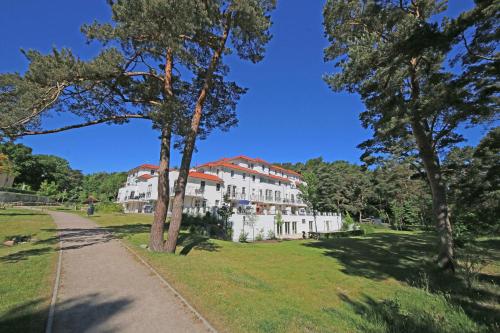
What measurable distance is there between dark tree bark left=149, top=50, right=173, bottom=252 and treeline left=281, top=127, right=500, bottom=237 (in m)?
12.5

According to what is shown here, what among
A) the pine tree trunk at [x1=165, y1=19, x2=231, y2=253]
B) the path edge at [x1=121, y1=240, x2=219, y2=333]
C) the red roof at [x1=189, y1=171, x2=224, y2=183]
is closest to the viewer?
the path edge at [x1=121, y1=240, x2=219, y2=333]

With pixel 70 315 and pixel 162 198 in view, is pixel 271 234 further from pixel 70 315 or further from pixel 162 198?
pixel 70 315

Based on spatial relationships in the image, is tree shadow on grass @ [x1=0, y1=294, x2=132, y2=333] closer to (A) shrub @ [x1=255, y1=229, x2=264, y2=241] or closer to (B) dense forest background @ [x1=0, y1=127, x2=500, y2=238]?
(B) dense forest background @ [x1=0, y1=127, x2=500, y2=238]

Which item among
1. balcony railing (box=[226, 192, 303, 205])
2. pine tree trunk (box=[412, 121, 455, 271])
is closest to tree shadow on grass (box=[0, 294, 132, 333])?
pine tree trunk (box=[412, 121, 455, 271])

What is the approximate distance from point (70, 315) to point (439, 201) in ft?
50.8

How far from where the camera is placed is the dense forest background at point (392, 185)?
17484mm

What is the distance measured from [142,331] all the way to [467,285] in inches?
456

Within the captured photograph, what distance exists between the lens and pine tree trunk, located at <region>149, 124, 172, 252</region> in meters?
10.3

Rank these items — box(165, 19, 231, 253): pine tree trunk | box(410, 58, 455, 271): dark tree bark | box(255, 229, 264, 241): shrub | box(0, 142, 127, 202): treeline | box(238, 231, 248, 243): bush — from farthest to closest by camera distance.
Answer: box(0, 142, 127, 202): treeline, box(255, 229, 264, 241): shrub, box(238, 231, 248, 243): bush, box(410, 58, 455, 271): dark tree bark, box(165, 19, 231, 253): pine tree trunk

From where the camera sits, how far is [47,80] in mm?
8453

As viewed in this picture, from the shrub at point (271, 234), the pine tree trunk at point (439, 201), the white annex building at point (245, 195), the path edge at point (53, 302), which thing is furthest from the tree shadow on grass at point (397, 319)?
the shrub at point (271, 234)

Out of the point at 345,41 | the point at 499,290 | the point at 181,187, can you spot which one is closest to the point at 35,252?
the point at 181,187

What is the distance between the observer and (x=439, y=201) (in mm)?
12805

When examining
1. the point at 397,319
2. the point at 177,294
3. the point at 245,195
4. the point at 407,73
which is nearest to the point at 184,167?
the point at 177,294
